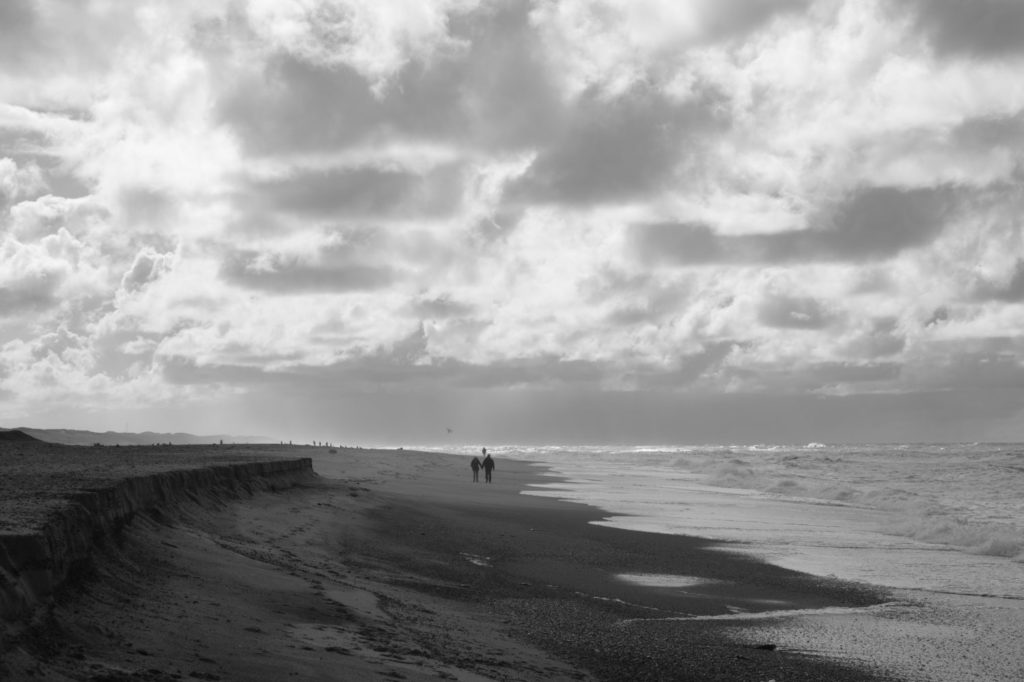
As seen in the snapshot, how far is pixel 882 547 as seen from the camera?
72.1 feet

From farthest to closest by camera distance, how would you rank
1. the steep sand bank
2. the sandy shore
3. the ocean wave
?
the ocean wave < the sandy shore < the steep sand bank

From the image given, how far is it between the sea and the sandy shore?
820 mm

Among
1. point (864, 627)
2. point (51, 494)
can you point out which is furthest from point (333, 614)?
point (864, 627)

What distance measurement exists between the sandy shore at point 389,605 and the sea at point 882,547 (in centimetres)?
82

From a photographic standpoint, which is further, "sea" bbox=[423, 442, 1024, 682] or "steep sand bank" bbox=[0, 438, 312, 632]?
"sea" bbox=[423, 442, 1024, 682]

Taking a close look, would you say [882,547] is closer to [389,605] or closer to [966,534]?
[966,534]

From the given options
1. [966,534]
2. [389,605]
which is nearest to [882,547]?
[966,534]

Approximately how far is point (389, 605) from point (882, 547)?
48.1 ft

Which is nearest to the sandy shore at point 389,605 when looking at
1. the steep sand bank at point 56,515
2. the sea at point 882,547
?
the steep sand bank at point 56,515

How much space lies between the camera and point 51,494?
34.7ft

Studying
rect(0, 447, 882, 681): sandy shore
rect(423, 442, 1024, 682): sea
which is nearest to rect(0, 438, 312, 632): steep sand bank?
rect(0, 447, 882, 681): sandy shore

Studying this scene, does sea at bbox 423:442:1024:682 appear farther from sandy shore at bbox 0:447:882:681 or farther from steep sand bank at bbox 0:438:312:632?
steep sand bank at bbox 0:438:312:632

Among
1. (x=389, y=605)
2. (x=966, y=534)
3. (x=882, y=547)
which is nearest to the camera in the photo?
(x=389, y=605)

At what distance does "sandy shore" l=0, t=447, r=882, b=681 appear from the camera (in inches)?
302
